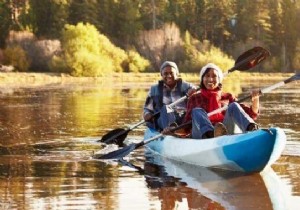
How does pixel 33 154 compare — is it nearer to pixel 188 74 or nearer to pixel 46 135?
pixel 46 135

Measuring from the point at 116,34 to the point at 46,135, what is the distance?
52.9 metres

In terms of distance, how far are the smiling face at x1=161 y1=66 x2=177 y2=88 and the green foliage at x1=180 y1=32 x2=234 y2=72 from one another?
44918 mm

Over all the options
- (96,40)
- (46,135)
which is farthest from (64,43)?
(46,135)

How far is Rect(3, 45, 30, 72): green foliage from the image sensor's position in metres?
50.6

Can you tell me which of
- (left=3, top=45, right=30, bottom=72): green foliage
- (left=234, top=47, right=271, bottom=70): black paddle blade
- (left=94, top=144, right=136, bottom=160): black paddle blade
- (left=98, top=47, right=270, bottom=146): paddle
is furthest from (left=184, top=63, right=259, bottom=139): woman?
(left=3, top=45, right=30, bottom=72): green foliage

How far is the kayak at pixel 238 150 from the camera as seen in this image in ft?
25.9

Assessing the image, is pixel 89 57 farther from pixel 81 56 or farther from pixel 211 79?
pixel 211 79

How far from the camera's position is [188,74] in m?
53.5

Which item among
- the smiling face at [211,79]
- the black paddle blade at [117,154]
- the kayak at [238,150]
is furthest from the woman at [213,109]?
the black paddle blade at [117,154]

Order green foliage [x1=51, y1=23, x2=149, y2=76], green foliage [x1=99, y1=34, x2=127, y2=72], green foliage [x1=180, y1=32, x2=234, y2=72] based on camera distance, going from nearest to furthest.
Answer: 1. green foliage [x1=51, y1=23, x2=149, y2=76]
2. green foliage [x1=99, y1=34, x2=127, y2=72]
3. green foliage [x1=180, y1=32, x2=234, y2=72]

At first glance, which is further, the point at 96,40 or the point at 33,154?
the point at 96,40

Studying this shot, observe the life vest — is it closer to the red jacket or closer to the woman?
the woman

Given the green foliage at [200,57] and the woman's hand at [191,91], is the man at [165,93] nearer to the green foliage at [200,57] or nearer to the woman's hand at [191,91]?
the woman's hand at [191,91]

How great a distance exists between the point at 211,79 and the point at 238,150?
4.12 feet
